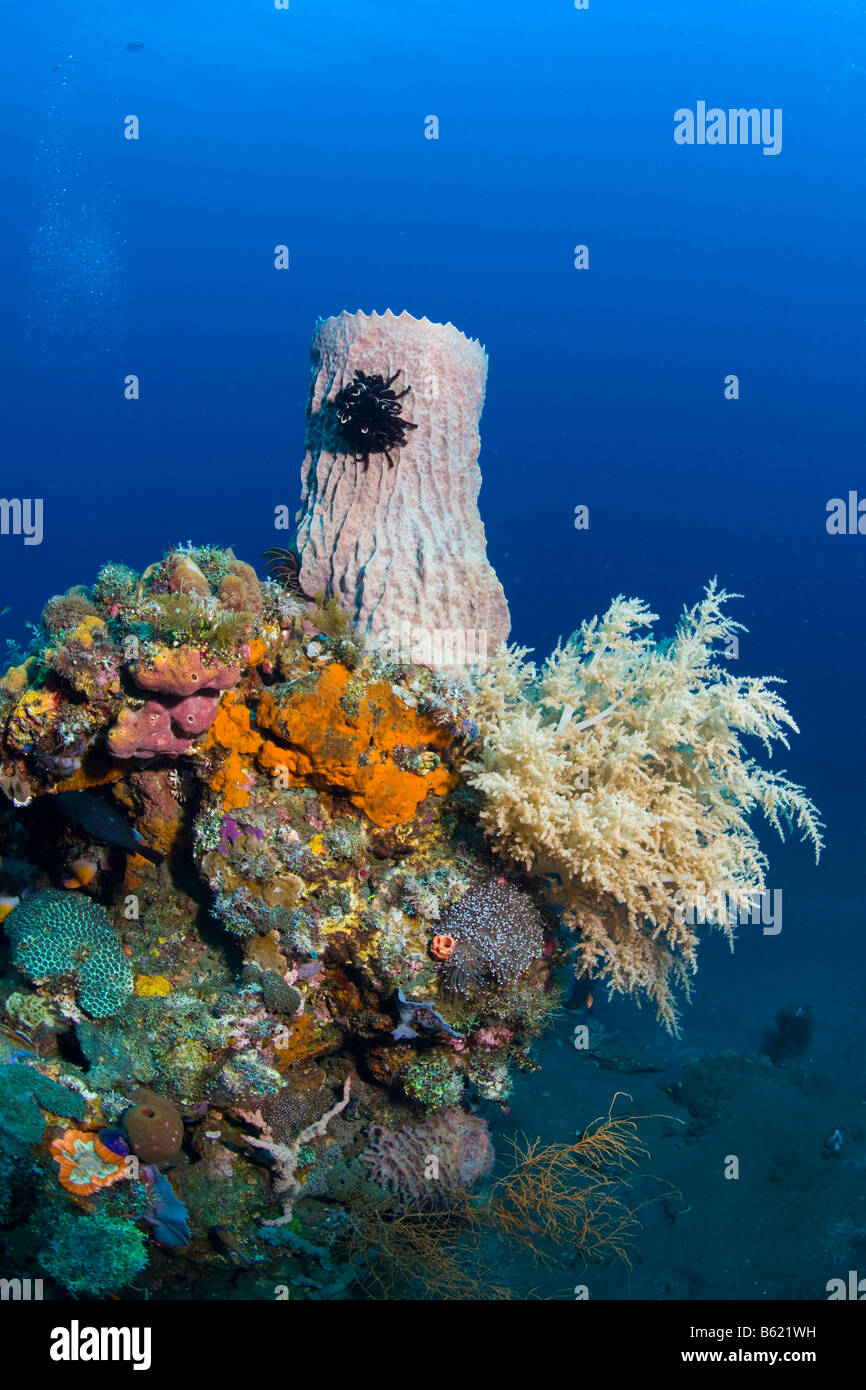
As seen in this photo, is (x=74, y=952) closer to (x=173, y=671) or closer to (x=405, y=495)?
(x=173, y=671)

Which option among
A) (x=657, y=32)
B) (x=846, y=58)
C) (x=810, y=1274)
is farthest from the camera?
(x=657, y=32)

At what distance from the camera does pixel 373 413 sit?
20.3 ft

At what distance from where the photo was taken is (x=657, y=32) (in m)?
60.4

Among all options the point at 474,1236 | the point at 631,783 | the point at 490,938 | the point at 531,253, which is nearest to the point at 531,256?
the point at 531,253

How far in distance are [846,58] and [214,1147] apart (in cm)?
8340

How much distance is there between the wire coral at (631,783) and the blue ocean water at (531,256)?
39.7 metres

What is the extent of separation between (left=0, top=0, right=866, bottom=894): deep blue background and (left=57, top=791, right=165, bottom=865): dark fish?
45.4 meters

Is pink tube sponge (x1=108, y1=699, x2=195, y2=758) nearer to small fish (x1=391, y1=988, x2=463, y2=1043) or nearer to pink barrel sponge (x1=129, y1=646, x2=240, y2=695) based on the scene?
pink barrel sponge (x1=129, y1=646, x2=240, y2=695)

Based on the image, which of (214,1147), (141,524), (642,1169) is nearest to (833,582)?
(642,1169)

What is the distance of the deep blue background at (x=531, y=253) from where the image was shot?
2346 inches

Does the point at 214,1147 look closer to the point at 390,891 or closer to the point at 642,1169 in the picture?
the point at 390,891

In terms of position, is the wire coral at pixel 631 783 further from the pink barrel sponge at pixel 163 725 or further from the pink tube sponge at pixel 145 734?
the pink tube sponge at pixel 145 734

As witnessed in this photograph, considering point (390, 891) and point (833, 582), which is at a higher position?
point (833, 582)

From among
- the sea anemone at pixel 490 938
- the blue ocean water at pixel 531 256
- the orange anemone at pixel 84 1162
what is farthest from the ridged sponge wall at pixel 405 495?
the blue ocean water at pixel 531 256
